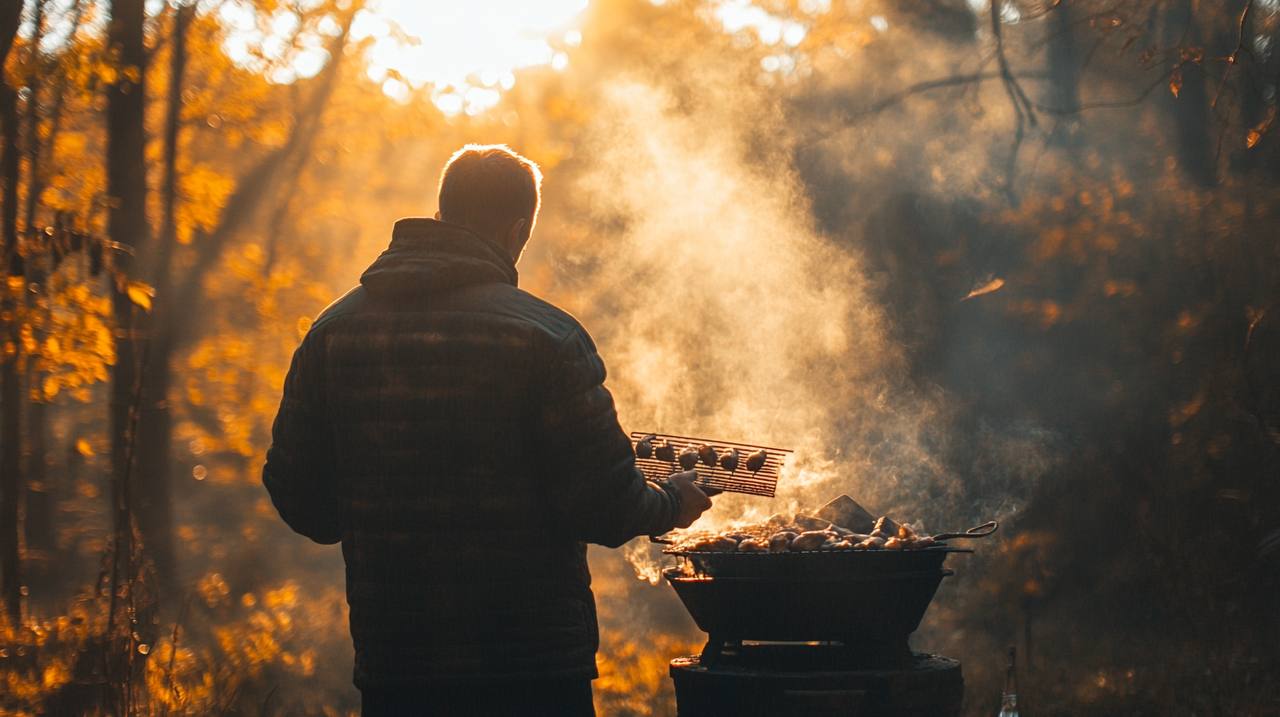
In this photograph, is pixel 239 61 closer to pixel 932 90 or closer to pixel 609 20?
pixel 609 20

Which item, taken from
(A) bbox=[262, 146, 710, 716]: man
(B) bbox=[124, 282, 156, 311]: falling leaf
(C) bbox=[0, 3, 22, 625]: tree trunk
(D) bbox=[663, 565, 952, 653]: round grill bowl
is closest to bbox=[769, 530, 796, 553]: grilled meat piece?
(D) bbox=[663, 565, 952, 653]: round grill bowl

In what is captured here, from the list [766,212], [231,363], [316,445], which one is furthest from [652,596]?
[316,445]

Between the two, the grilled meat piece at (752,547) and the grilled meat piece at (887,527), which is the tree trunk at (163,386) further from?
the grilled meat piece at (887,527)

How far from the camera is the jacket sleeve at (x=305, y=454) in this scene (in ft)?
9.98

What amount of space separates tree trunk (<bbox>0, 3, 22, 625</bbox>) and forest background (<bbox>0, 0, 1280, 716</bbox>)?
0.03m

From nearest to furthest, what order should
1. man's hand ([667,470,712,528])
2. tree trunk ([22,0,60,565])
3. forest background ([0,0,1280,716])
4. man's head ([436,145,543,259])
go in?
man's head ([436,145,543,259]), man's hand ([667,470,712,528]), forest background ([0,0,1280,716]), tree trunk ([22,0,60,565])

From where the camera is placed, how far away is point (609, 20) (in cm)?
1484

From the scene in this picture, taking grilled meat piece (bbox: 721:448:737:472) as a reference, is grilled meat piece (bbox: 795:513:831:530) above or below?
below

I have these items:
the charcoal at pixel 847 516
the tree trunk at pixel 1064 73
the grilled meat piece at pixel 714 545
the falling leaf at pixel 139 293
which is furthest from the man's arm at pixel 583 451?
the tree trunk at pixel 1064 73

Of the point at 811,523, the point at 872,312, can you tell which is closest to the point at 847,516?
the point at 811,523

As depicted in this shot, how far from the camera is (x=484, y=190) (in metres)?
3.12

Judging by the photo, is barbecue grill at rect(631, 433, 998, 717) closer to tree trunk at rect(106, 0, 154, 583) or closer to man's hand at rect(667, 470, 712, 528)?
man's hand at rect(667, 470, 712, 528)

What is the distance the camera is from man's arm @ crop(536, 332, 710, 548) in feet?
9.50

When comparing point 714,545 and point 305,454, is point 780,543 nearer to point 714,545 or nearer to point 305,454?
point 714,545
